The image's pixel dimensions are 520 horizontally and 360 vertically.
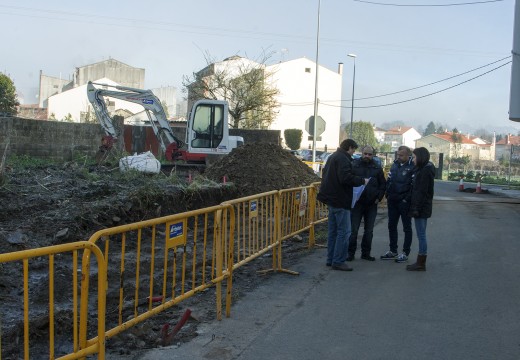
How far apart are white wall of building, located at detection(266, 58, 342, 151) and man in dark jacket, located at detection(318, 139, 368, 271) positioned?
53448mm

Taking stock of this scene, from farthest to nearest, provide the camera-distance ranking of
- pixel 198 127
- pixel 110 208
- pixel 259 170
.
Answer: pixel 198 127 → pixel 259 170 → pixel 110 208

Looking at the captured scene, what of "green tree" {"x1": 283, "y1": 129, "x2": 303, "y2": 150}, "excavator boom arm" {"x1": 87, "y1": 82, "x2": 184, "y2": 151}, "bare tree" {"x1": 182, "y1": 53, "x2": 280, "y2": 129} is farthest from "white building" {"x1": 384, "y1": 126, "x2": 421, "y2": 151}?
"excavator boom arm" {"x1": 87, "y1": 82, "x2": 184, "y2": 151}

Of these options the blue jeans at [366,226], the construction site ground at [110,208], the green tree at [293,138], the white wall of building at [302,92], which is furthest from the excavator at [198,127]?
the white wall of building at [302,92]

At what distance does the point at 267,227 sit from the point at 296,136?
4226cm

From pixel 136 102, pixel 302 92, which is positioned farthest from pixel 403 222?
pixel 302 92

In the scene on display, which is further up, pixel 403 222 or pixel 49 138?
pixel 49 138

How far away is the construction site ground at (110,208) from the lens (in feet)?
16.5

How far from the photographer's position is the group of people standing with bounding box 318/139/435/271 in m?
7.92

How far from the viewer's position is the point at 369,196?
8727 mm

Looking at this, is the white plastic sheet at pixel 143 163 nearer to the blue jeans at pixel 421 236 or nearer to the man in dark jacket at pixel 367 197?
the man in dark jacket at pixel 367 197

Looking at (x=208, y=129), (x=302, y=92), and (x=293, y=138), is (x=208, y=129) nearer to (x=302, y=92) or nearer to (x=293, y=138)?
(x=293, y=138)

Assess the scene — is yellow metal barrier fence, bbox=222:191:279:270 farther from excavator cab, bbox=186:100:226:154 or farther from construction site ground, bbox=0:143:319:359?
excavator cab, bbox=186:100:226:154

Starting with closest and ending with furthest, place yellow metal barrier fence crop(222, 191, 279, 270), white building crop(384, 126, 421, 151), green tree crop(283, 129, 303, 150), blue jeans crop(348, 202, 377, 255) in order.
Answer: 1. yellow metal barrier fence crop(222, 191, 279, 270)
2. blue jeans crop(348, 202, 377, 255)
3. green tree crop(283, 129, 303, 150)
4. white building crop(384, 126, 421, 151)

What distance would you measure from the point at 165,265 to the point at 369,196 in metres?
4.56
